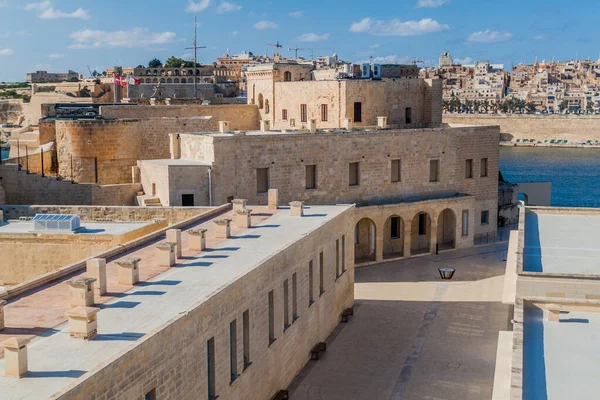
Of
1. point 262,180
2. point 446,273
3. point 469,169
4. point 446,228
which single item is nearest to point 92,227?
point 262,180

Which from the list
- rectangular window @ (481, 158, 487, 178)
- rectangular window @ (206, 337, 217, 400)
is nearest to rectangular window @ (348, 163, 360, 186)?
rectangular window @ (481, 158, 487, 178)

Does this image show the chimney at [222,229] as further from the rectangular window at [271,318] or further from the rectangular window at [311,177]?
the rectangular window at [311,177]

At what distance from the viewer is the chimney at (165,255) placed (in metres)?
15.3

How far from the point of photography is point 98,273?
43.0 ft

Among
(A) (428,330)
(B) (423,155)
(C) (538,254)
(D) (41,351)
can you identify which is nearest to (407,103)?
(B) (423,155)

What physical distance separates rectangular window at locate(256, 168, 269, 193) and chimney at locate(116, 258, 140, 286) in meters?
13.6

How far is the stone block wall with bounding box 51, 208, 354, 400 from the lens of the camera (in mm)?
10141

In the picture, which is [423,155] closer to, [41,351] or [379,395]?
[379,395]

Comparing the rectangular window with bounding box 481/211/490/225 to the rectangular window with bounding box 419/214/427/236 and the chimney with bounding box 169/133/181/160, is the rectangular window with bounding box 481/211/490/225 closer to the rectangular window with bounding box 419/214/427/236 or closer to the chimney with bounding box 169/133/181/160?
the rectangular window with bounding box 419/214/427/236

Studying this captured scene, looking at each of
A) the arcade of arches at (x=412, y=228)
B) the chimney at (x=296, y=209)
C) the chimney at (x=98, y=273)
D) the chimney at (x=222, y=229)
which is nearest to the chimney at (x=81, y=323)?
the chimney at (x=98, y=273)

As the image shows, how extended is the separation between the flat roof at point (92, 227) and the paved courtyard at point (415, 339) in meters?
5.53

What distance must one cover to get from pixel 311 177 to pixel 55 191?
8565 millimetres

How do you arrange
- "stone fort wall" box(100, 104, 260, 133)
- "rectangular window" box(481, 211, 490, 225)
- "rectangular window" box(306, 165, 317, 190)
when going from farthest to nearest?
"stone fort wall" box(100, 104, 260, 133)
"rectangular window" box(481, 211, 490, 225)
"rectangular window" box(306, 165, 317, 190)

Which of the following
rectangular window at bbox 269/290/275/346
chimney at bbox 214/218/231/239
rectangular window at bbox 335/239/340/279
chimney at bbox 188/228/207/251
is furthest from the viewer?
rectangular window at bbox 335/239/340/279
